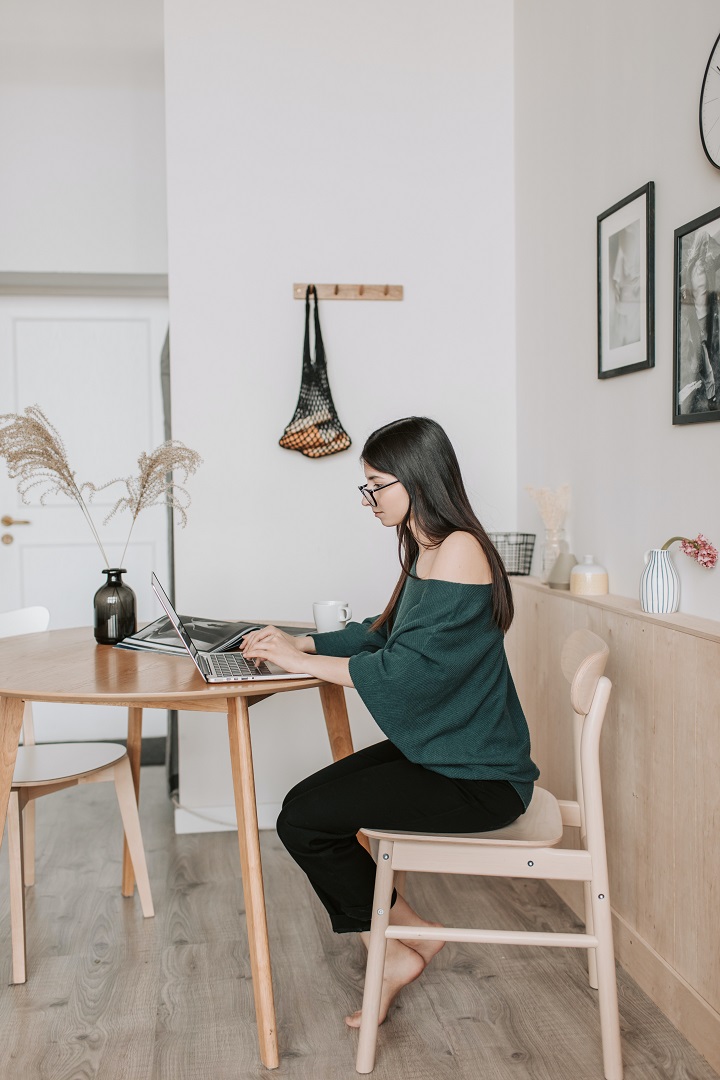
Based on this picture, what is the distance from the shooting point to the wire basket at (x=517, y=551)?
278 cm

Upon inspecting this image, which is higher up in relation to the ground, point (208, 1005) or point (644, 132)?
point (644, 132)

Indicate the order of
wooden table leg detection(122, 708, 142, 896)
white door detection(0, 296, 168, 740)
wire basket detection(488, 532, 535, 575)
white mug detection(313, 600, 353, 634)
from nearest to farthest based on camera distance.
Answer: white mug detection(313, 600, 353, 634), wooden table leg detection(122, 708, 142, 896), wire basket detection(488, 532, 535, 575), white door detection(0, 296, 168, 740)

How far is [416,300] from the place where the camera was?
9.85 ft

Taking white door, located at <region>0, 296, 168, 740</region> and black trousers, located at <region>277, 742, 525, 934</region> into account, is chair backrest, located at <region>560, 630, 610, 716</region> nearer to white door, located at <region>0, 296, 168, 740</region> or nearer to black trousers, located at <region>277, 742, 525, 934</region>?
black trousers, located at <region>277, 742, 525, 934</region>

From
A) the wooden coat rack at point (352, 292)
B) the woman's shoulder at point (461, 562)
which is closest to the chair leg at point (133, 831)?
the woman's shoulder at point (461, 562)

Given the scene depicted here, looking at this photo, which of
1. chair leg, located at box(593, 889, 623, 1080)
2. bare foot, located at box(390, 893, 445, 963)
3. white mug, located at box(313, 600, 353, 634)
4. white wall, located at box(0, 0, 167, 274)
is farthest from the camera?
white wall, located at box(0, 0, 167, 274)

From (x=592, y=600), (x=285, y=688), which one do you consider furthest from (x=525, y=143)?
(x=285, y=688)

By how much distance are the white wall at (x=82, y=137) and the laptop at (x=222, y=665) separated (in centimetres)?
208

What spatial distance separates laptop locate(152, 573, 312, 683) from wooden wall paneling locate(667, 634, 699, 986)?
717mm

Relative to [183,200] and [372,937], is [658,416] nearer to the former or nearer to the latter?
[372,937]

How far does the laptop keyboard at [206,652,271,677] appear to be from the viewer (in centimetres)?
182

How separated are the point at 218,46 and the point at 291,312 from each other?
33.3 inches

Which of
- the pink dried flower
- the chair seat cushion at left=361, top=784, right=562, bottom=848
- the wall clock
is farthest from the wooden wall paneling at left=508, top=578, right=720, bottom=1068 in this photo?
the wall clock

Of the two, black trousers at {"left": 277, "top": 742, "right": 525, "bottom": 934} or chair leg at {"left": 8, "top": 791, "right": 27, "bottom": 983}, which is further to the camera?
chair leg at {"left": 8, "top": 791, "right": 27, "bottom": 983}
